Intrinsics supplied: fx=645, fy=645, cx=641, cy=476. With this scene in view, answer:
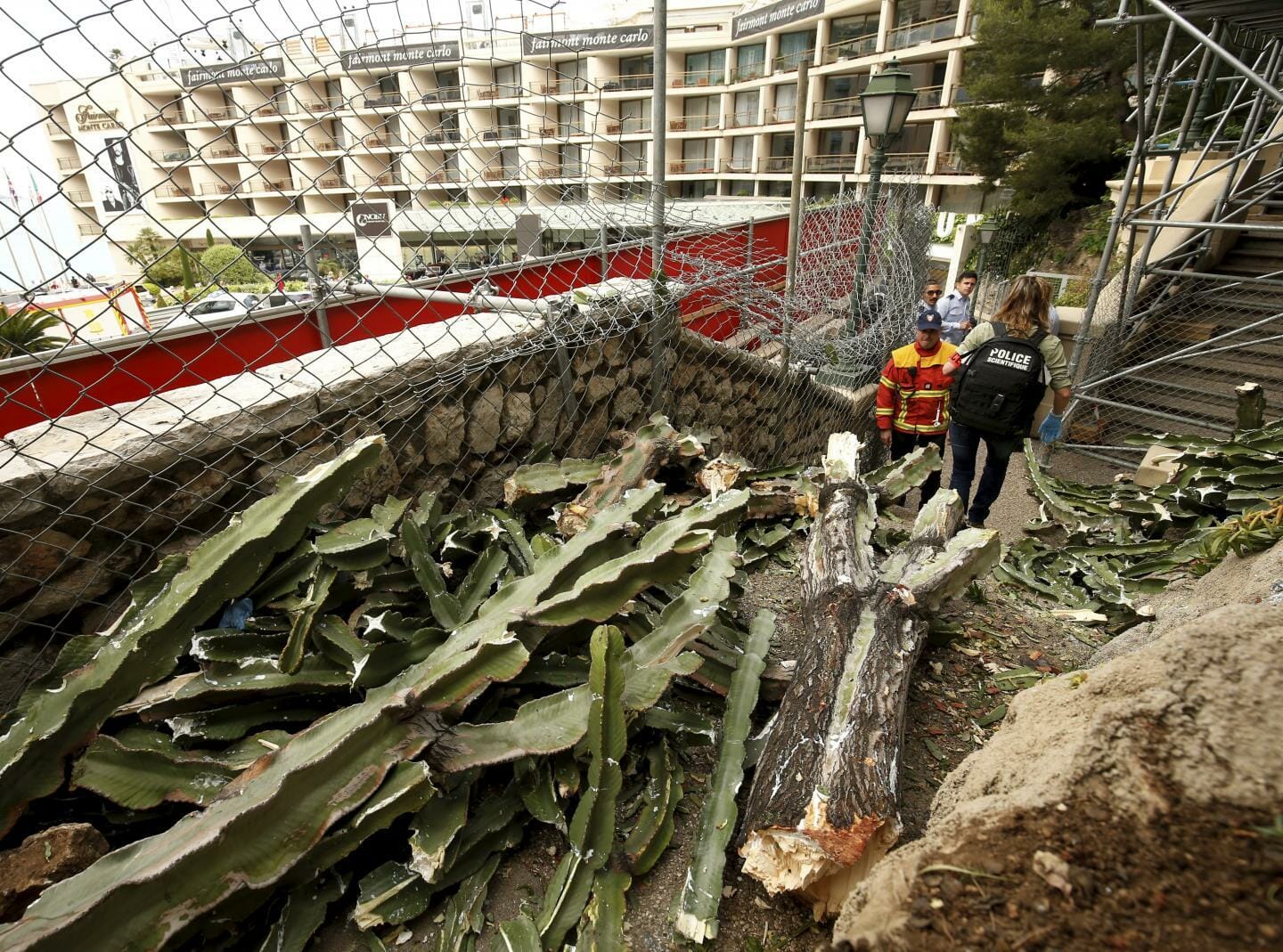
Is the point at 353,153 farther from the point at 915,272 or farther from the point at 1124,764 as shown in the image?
the point at 915,272

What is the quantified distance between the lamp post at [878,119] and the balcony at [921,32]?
60.9 ft

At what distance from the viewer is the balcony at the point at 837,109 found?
2306 cm

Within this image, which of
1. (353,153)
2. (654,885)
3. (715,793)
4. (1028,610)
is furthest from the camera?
A: (1028,610)

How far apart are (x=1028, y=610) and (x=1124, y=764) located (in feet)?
7.30

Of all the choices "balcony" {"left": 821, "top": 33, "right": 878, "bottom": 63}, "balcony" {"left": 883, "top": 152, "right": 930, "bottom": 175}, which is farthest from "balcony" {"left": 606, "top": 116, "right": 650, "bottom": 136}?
"balcony" {"left": 821, "top": 33, "right": 878, "bottom": 63}

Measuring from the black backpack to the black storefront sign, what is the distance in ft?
11.4

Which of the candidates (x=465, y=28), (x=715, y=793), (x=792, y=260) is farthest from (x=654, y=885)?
(x=792, y=260)

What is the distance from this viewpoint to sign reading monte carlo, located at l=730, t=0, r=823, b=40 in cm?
2244

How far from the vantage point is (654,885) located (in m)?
1.61

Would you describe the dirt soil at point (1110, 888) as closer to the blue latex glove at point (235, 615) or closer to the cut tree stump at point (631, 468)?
the blue latex glove at point (235, 615)

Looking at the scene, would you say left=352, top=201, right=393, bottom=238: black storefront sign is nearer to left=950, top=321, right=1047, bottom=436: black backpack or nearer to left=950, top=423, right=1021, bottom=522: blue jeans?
left=950, top=321, right=1047, bottom=436: black backpack

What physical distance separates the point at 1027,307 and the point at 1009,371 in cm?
39

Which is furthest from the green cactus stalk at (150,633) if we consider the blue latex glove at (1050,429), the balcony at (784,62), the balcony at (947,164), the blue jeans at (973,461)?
the balcony at (784,62)

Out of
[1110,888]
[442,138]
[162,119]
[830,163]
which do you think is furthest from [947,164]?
[1110,888]
